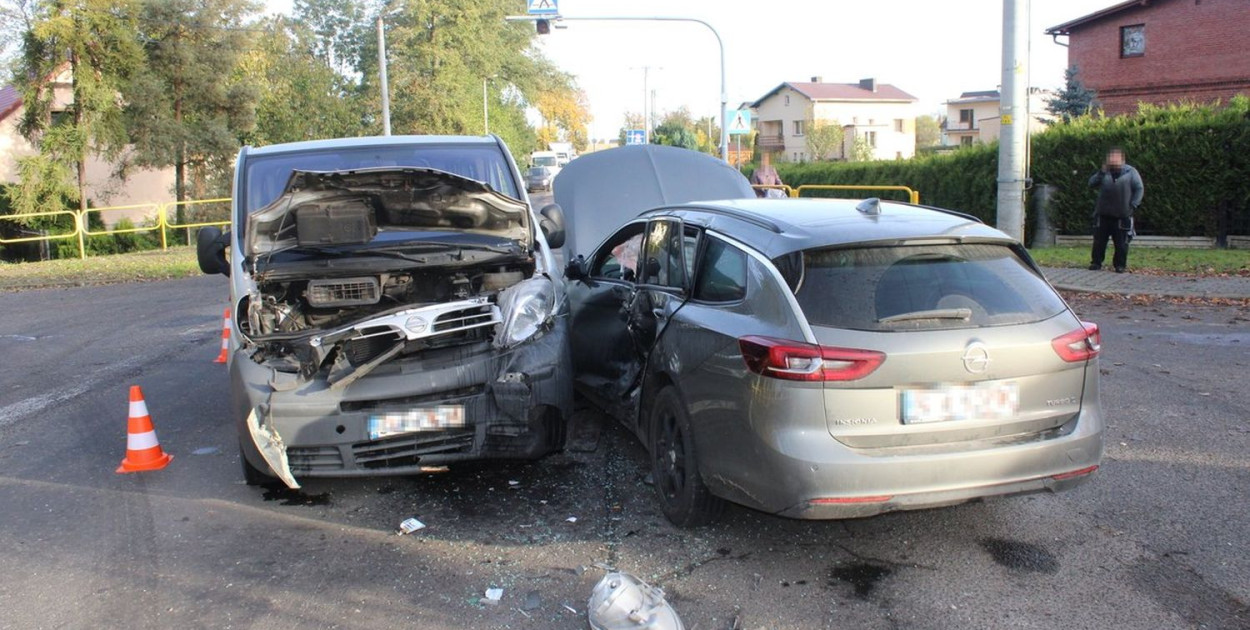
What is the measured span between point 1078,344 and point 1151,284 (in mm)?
9566

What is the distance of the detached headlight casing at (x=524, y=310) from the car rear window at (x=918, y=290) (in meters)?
1.77

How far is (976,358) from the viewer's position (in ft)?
12.6

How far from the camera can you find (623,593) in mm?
3480

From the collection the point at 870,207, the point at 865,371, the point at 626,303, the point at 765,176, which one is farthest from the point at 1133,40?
the point at 865,371

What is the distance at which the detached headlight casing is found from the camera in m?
5.16

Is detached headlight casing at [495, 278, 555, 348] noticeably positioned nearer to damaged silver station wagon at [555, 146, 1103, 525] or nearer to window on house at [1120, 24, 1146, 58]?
damaged silver station wagon at [555, 146, 1103, 525]

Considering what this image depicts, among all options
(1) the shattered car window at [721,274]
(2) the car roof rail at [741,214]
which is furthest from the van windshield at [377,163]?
(1) the shattered car window at [721,274]

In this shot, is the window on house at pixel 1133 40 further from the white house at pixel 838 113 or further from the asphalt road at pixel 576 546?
the white house at pixel 838 113

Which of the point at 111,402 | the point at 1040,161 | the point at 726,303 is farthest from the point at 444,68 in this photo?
the point at 726,303

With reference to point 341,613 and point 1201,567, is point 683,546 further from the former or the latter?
point 1201,567

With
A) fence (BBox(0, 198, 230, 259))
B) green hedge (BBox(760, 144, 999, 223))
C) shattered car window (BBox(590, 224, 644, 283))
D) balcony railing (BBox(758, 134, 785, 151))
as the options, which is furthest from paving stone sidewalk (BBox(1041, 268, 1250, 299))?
balcony railing (BBox(758, 134, 785, 151))

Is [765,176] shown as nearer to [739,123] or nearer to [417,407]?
[739,123]

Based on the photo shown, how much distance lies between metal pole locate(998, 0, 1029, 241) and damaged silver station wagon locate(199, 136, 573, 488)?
8.99m

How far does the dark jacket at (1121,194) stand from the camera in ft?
42.7
